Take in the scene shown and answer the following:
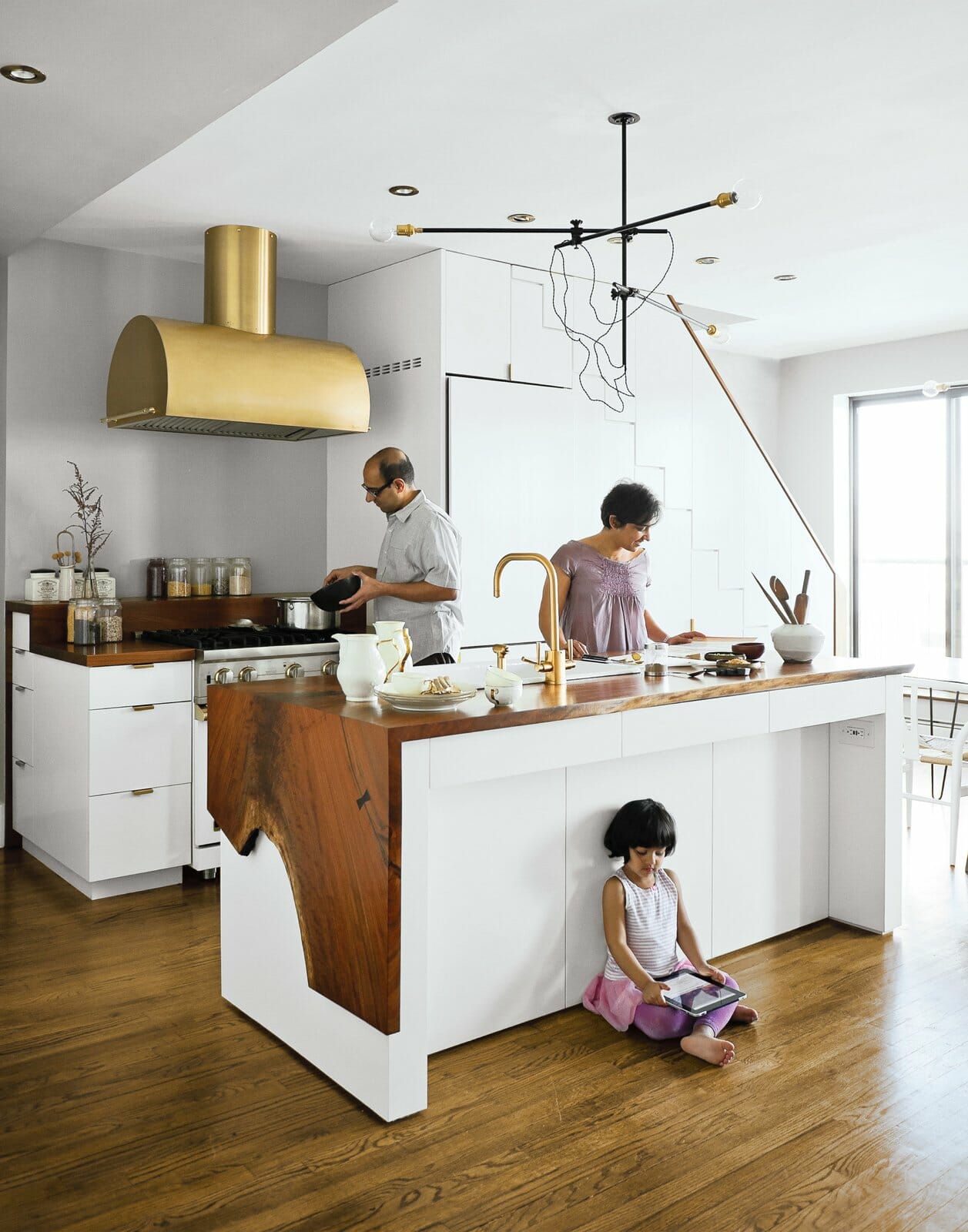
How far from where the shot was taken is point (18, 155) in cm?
310

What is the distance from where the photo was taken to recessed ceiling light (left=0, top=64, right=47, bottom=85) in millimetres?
2512

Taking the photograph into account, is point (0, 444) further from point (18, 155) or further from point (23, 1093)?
point (23, 1093)

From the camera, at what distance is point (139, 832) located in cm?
386

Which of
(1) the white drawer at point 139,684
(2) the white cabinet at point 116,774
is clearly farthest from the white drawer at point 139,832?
(1) the white drawer at point 139,684

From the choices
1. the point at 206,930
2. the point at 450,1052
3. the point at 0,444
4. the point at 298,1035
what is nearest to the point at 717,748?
the point at 450,1052

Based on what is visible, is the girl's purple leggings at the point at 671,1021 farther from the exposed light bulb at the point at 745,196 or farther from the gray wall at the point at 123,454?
the gray wall at the point at 123,454

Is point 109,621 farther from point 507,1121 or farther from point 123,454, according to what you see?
point 507,1121

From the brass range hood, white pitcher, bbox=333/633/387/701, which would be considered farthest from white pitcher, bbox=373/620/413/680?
the brass range hood

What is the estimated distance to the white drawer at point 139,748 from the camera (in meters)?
3.75

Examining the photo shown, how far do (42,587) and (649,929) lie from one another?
112 inches

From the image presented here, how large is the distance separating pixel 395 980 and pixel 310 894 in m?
0.33

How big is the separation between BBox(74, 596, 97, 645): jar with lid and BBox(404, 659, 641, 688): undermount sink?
1691 mm

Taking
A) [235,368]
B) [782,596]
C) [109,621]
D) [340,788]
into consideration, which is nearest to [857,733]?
[782,596]

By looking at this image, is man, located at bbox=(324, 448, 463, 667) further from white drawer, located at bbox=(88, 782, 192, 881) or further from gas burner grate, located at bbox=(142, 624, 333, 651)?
white drawer, located at bbox=(88, 782, 192, 881)
